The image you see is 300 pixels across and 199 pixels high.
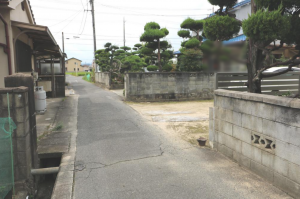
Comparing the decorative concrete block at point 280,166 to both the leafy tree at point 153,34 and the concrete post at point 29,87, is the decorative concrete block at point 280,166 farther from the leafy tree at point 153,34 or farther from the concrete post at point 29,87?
the leafy tree at point 153,34

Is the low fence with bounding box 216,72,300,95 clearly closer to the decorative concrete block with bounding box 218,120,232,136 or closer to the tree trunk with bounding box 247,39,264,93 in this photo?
the tree trunk with bounding box 247,39,264,93

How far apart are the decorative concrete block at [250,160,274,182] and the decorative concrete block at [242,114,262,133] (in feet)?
2.03

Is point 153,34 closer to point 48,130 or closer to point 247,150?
point 48,130

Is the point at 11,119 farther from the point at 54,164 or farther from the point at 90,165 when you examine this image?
the point at 54,164

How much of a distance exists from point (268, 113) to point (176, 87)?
967cm

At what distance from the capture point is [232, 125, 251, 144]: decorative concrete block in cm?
415

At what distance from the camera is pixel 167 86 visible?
13.1 metres

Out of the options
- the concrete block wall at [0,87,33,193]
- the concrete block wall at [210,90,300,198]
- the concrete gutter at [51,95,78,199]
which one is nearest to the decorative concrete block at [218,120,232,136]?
the concrete block wall at [210,90,300,198]

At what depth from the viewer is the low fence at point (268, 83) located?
6.48 metres

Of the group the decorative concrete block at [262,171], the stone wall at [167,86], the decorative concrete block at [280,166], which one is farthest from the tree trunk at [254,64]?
the stone wall at [167,86]

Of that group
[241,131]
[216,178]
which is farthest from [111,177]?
[241,131]

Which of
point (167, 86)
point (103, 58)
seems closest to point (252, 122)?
point (167, 86)

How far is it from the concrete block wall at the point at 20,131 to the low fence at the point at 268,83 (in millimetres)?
4883

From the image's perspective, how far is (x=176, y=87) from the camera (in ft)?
43.5
